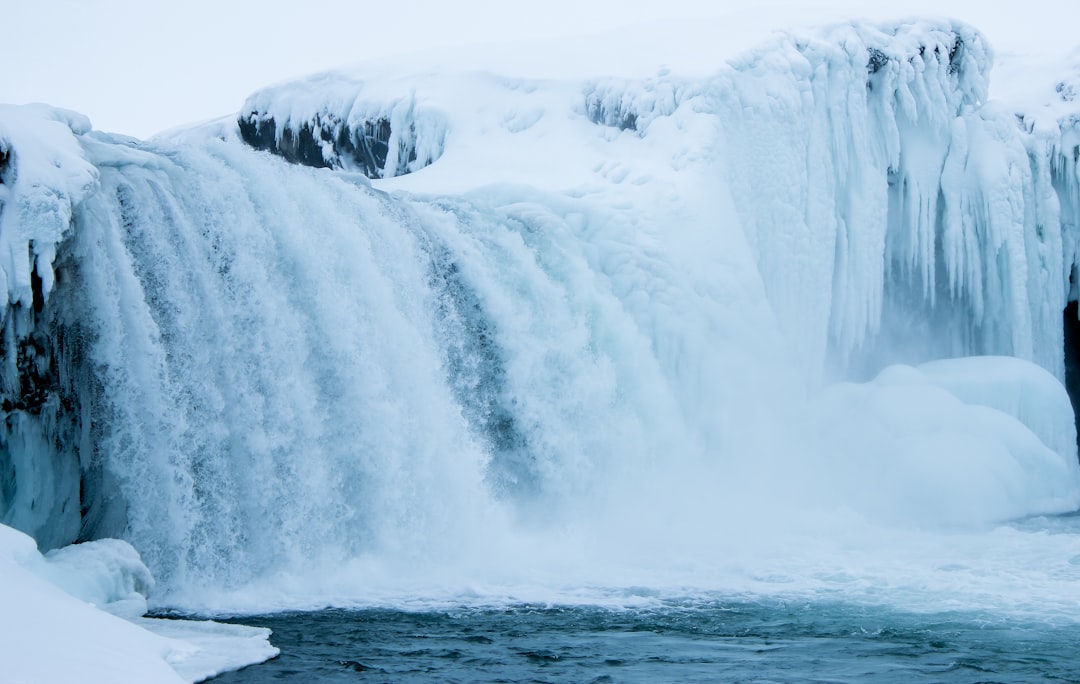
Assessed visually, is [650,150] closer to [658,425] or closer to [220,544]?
[658,425]

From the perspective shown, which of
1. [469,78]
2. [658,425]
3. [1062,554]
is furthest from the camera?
[469,78]

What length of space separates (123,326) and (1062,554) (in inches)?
289

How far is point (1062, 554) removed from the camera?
28.0 feet

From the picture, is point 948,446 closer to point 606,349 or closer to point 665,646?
point 606,349

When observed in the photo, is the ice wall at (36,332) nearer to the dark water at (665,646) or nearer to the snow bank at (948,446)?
the dark water at (665,646)

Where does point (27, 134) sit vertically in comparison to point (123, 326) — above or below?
above

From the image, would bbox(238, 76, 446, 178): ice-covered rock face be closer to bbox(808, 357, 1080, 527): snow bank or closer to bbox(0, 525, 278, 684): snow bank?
bbox(808, 357, 1080, 527): snow bank

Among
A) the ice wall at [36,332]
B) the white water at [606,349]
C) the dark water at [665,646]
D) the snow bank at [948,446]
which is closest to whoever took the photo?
the dark water at [665,646]

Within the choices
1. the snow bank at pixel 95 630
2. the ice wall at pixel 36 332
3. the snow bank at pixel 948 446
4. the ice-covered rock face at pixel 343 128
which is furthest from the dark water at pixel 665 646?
the ice-covered rock face at pixel 343 128

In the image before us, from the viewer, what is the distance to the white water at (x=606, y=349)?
285 inches

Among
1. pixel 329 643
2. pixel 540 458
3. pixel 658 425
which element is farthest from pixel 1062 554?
pixel 329 643

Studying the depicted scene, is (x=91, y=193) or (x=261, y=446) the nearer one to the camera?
(x=91, y=193)

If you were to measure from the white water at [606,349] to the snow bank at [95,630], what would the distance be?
62 cm

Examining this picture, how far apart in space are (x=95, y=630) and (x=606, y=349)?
7.04 metres
